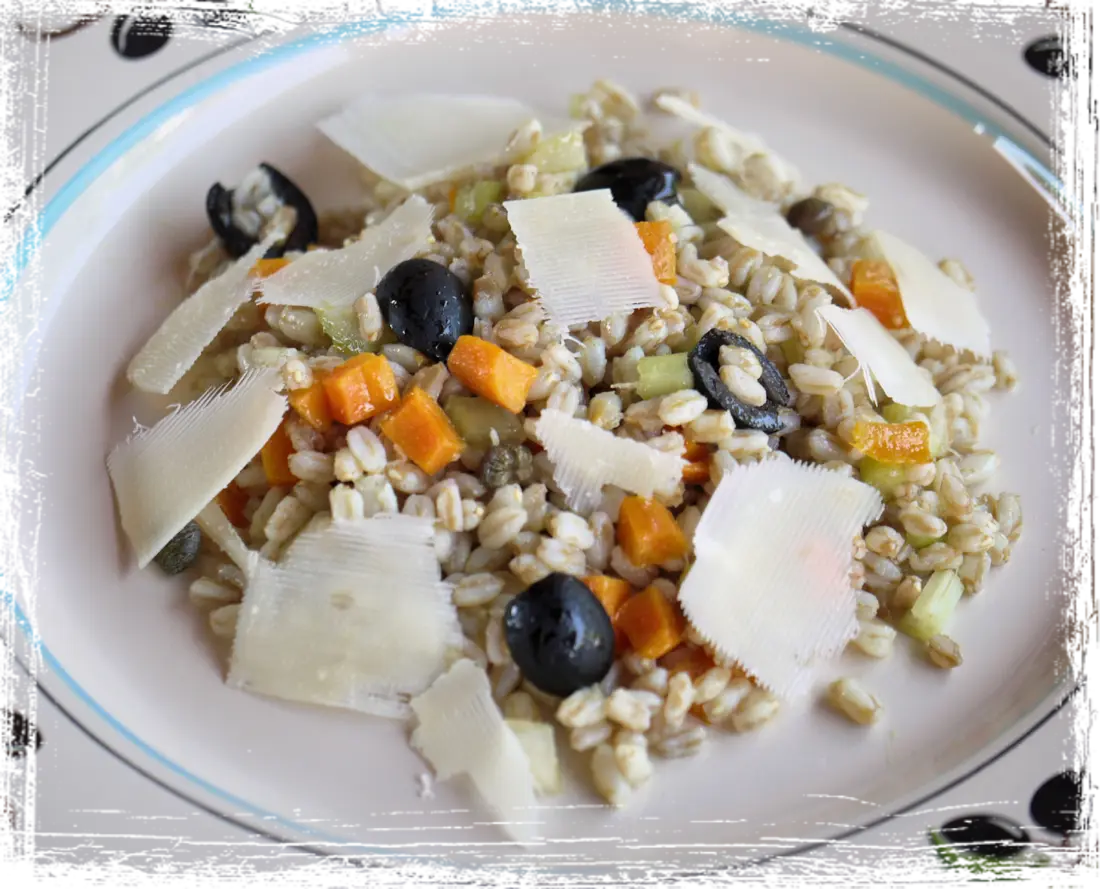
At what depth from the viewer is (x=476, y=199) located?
2029mm

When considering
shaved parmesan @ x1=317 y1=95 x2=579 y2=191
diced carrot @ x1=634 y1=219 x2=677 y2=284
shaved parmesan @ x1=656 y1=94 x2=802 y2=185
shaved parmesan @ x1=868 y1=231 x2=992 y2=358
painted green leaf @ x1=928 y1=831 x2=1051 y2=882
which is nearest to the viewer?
painted green leaf @ x1=928 y1=831 x2=1051 y2=882

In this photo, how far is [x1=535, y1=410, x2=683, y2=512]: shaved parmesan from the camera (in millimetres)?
1630

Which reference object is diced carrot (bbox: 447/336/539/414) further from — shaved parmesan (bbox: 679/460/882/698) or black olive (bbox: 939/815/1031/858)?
black olive (bbox: 939/815/1031/858)

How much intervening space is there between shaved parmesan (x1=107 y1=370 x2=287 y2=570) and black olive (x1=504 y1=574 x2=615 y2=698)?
1.63 ft

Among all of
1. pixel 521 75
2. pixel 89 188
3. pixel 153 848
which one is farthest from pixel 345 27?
pixel 153 848

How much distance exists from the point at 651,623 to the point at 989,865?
545 mm

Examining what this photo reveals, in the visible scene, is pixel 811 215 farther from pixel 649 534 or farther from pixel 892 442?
pixel 649 534

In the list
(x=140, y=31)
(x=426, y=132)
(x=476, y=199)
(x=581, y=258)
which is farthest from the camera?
(x=140, y=31)

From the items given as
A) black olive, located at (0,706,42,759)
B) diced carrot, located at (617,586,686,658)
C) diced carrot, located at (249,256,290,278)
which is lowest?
black olive, located at (0,706,42,759)

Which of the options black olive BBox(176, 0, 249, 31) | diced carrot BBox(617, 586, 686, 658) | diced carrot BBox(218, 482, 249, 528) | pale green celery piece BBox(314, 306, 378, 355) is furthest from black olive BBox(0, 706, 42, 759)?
black olive BBox(176, 0, 249, 31)

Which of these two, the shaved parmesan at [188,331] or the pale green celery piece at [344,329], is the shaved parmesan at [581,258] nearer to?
the pale green celery piece at [344,329]

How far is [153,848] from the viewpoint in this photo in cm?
137

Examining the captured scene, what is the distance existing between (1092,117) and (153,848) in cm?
226

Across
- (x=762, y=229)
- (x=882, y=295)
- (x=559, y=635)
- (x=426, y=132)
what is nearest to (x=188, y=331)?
(x=426, y=132)
